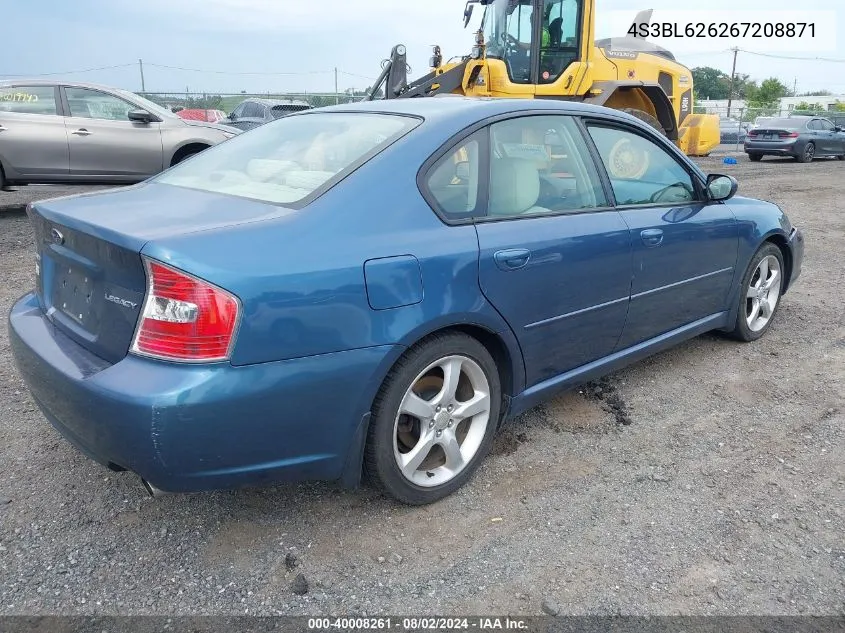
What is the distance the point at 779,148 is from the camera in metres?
19.6

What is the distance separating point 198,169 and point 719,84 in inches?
3566

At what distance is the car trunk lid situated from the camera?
7.08 ft

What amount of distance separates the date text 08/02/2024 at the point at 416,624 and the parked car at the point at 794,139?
20.9 meters

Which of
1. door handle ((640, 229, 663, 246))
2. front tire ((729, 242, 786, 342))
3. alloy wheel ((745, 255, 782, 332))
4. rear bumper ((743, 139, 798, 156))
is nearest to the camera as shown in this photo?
door handle ((640, 229, 663, 246))

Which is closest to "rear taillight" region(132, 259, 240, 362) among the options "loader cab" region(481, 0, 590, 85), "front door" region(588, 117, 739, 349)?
"front door" region(588, 117, 739, 349)

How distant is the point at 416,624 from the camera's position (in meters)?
2.10

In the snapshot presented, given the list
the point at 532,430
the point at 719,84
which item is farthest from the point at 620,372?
the point at 719,84

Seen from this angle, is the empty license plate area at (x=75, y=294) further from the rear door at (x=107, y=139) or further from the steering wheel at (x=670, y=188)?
the rear door at (x=107, y=139)

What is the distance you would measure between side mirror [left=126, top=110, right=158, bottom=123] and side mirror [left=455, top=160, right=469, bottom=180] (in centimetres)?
722

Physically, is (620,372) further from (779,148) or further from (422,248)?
(779,148)

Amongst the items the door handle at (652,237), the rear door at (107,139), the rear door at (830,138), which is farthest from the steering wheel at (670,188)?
the rear door at (830,138)

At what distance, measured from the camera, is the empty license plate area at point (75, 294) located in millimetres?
2350

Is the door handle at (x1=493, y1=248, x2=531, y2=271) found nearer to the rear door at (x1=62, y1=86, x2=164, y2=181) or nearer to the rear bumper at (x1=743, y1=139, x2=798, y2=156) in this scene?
the rear door at (x1=62, y1=86, x2=164, y2=181)

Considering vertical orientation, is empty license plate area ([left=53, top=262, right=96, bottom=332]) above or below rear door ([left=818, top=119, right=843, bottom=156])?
above
